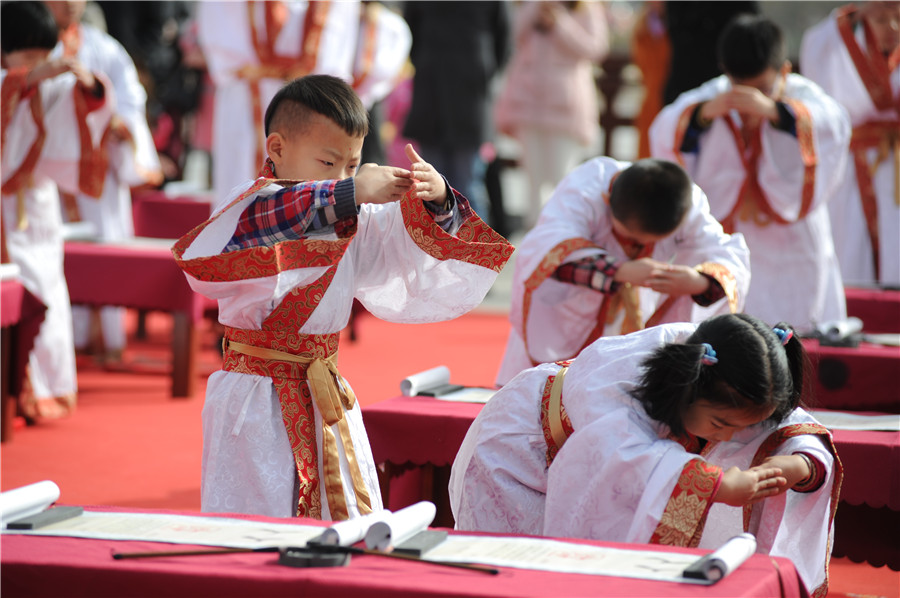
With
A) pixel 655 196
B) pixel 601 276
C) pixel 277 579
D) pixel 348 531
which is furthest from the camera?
pixel 601 276

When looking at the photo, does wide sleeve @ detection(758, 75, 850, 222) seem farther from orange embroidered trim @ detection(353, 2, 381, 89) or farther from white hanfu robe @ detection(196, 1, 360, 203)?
orange embroidered trim @ detection(353, 2, 381, 89)

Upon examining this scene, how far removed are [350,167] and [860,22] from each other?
369 centimetres

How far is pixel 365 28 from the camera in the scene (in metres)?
6.62

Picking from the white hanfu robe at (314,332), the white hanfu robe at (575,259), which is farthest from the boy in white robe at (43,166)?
the white hanfu robe at (314,332)

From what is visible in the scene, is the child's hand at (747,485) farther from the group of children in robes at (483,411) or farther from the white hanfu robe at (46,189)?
the white hanfu robe at (46,189)

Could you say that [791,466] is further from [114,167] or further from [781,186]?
[114,167]

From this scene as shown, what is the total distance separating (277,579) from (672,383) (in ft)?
2.51

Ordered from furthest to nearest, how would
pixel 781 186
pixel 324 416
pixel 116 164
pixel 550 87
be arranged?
pixel 550 87
pixel 116 164
pixel 781 186
pixel 324 416

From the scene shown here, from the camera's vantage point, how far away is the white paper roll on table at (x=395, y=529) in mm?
1687

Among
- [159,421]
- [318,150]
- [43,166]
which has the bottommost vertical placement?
[159,421]

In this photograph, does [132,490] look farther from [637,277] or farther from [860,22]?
A: [860,22]

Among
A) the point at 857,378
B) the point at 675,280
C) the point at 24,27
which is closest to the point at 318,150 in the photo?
the point at 675,280

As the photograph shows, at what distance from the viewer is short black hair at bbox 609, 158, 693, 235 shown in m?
3.17

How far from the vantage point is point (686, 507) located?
6.31ft
